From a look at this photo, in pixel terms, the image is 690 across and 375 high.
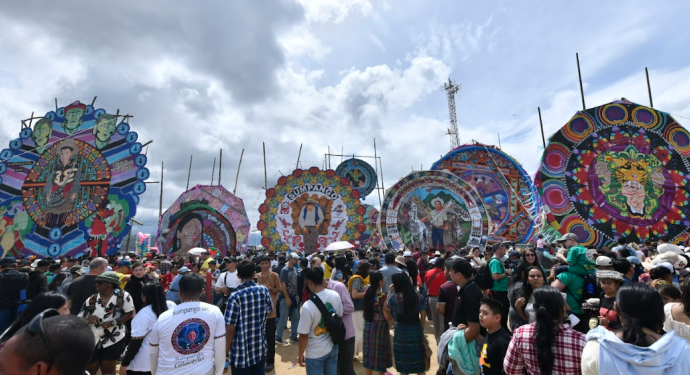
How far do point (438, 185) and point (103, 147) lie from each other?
1584 cm

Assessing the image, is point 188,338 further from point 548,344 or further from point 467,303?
point 548,344

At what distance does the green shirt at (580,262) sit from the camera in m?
4.87

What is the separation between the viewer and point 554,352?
262 cm

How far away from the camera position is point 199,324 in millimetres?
3295

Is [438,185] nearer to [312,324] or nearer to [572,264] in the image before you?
[572,264]

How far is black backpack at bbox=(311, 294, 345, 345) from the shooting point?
13.9ft

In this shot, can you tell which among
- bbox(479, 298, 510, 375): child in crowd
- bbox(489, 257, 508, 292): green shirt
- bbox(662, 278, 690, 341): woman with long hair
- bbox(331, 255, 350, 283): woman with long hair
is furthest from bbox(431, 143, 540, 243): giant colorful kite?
bbox(479, 298, 510, 375): child in crowd

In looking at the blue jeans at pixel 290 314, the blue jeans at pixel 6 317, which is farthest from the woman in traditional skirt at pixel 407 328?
the blue jeans at pixel 6 317

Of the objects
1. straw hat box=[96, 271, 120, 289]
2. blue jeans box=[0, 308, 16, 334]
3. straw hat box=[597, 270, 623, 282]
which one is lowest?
blue jeans box=[0, 308, 16, 334]

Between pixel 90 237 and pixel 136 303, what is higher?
pixel 90 237

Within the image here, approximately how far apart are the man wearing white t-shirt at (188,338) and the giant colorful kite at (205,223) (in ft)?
64.4

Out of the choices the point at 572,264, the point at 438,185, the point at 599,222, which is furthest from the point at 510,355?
the point at 438,185

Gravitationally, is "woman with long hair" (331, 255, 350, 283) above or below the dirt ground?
above

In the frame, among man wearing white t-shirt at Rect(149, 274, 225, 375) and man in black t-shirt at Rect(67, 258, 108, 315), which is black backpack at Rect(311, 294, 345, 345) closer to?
man wearing white t-shirt at Rect(149, 274, 225, 375)
